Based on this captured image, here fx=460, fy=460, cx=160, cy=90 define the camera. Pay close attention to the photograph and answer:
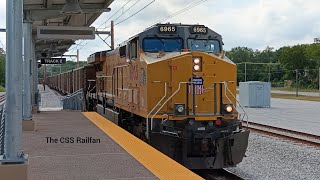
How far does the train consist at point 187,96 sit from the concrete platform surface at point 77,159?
3.82 ft

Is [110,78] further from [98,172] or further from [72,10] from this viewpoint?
[98,172]

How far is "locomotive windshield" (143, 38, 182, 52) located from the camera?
10.6 m

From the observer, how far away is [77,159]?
7461mm

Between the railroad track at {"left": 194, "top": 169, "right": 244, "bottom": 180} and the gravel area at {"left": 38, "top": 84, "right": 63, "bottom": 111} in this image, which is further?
the gravel area at {"left": 38, "top": 84, "right": 63, "bottom": 111}

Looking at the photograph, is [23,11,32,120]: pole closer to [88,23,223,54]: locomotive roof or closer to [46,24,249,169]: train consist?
[46,24,249,169]: train consist

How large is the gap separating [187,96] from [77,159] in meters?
2.98

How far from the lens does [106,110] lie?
637 inches

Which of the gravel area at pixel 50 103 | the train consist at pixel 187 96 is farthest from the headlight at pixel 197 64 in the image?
the gravel area at pixel 50 103

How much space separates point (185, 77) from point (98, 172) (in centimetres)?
388

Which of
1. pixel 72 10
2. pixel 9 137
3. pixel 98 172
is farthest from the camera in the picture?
pixel 72 10

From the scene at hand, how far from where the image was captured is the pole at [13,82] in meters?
4.62

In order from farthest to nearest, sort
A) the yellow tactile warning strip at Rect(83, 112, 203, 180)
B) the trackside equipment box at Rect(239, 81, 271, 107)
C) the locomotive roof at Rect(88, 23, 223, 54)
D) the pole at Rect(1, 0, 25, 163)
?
1. the trackside equipment box at Rect(239, 81, 271, 107)
2. the locomotive roof at Rect(88, 23, 223, 54)
3. the yellow tactile warning strip at Rect(83, 112, 203, 180)
4. the pole at Rect(1, 0, 25, 163)

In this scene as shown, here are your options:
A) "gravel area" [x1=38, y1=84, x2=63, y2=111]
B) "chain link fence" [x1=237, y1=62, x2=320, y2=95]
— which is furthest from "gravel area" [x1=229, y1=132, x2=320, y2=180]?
"chain link fence" [x1=237, y1=62, x2=320, y2=95]

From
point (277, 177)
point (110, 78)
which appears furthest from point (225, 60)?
point (110, 78)
